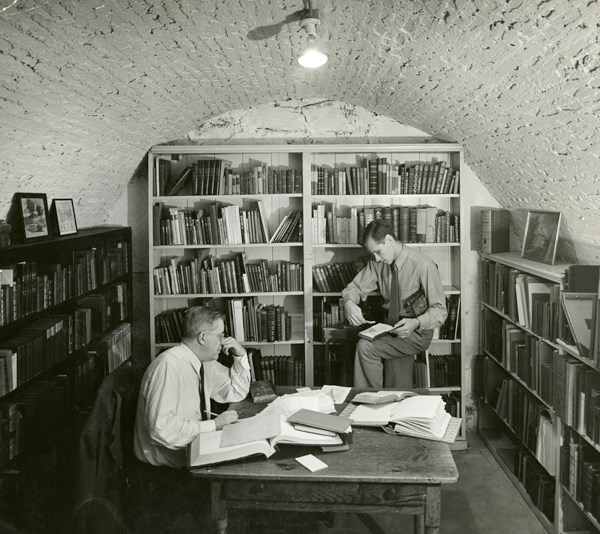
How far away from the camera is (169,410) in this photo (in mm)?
2652

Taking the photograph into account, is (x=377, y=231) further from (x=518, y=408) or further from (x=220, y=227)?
(x=518, y=408)

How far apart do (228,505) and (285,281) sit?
2.70 m

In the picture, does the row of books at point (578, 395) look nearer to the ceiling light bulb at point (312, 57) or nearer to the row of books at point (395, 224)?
the row of books at point (395, 224)

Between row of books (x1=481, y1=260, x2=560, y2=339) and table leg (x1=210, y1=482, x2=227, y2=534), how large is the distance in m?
2.20

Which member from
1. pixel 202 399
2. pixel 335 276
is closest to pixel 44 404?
pixel 202 399

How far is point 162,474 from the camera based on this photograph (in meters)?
2.80

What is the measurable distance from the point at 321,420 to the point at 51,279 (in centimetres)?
202

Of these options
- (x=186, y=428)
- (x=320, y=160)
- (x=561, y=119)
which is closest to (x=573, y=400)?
(x=561, y=119)

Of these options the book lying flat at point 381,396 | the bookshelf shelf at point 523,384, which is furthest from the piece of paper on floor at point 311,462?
the bookshelf shelf at point 523,384

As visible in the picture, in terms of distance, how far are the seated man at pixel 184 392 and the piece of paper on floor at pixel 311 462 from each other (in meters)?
0.46

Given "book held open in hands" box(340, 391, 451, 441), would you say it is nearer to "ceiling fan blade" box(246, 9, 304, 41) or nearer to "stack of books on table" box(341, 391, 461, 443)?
"stack of books on table" box(341, 391, 461, 443)

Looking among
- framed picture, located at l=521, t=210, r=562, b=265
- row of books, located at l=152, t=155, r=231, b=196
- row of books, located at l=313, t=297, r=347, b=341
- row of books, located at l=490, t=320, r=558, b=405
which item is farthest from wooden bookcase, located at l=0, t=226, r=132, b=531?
framed picture, located at l=521, t=210, r=562, b=265

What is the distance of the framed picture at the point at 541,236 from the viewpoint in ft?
12.3

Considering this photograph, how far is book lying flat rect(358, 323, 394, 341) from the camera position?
163 inches
